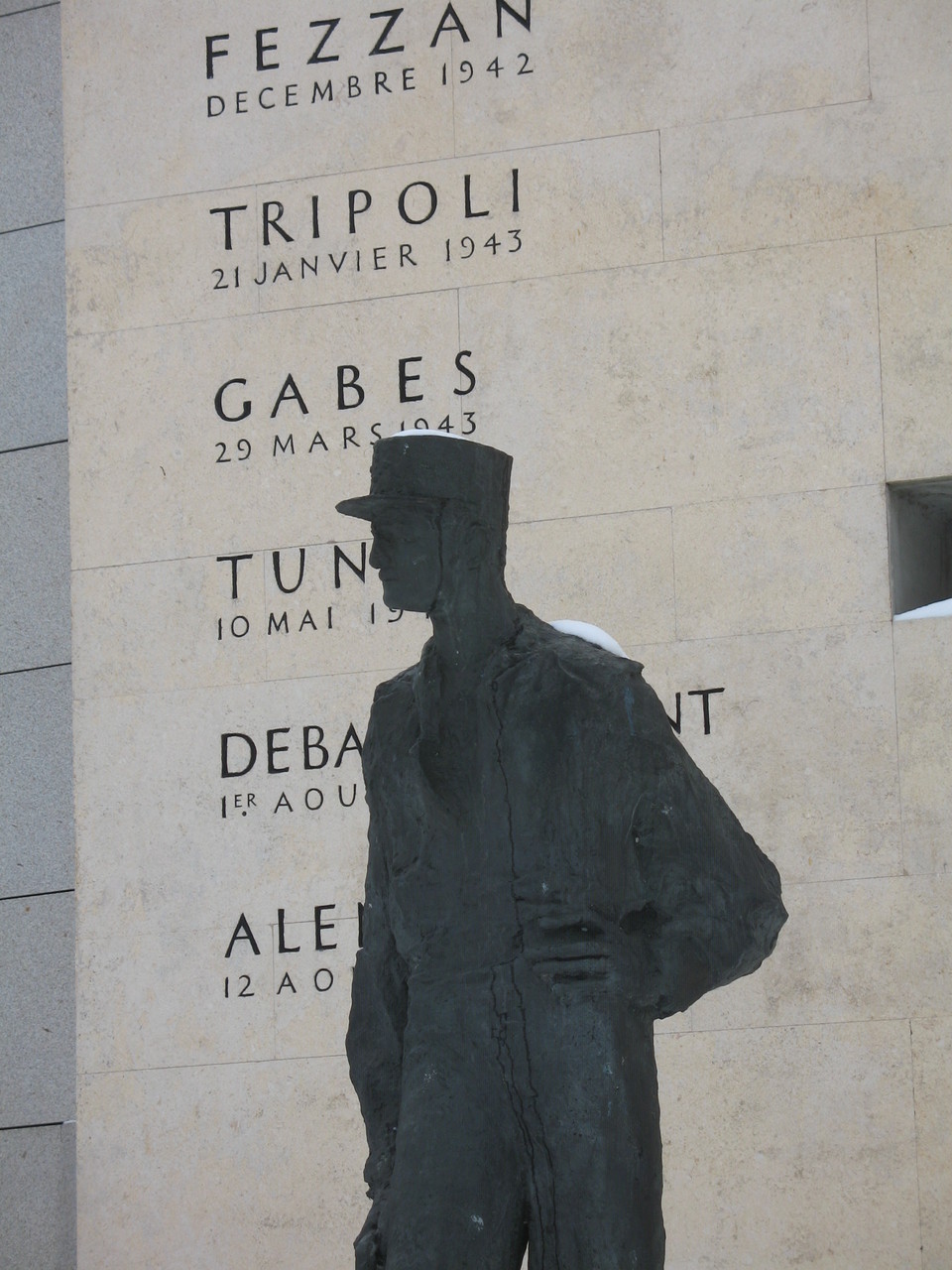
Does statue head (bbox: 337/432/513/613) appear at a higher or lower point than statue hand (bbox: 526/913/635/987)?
higher

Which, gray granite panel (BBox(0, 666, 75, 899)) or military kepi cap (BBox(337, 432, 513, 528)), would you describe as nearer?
military kepi cap (BBox(337, 432, 513, 528))

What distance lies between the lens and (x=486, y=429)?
10.9 m

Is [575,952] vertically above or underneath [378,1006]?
above

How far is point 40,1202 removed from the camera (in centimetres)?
1088

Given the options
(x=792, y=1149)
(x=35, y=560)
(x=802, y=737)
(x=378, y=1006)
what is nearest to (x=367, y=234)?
(x=35, y=560)

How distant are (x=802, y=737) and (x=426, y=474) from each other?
4.68m

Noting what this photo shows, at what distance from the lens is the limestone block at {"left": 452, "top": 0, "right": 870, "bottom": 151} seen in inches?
422

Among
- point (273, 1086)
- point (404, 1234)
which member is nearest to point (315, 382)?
point (273, 1086)

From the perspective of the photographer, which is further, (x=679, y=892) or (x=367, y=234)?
(x=367, y=234)

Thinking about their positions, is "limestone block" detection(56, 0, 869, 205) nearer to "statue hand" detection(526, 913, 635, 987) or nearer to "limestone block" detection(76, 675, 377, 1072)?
"limestone block" detection(76, 675, 377, 1072)

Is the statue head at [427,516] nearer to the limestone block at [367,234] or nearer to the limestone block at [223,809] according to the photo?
the limestone block at [223,809]

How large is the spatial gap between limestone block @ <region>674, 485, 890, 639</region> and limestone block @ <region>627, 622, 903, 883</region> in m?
0.08

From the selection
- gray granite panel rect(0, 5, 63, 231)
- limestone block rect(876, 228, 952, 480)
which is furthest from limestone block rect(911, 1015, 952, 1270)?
gray granite panel rect(0, 5, 63, 231)

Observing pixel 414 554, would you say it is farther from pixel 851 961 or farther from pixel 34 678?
pixel 34 678
